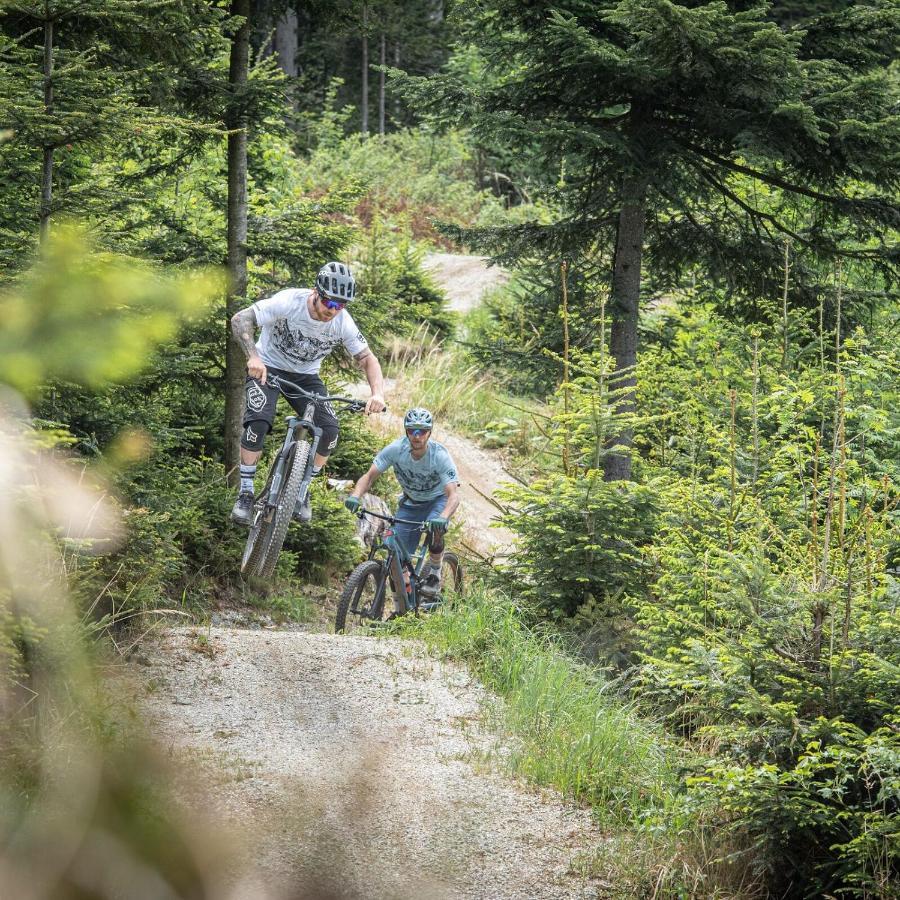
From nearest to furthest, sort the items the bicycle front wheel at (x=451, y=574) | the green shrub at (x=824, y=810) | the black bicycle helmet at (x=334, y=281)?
the green shrub at (x=824, y=810) → the black bicycle helmet at (x=334, y=281) → the bicycle front wheel at (x=451, y=574)

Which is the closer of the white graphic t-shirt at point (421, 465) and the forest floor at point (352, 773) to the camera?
the forest floor at point (352, 773)

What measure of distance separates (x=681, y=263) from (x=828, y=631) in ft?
24.6

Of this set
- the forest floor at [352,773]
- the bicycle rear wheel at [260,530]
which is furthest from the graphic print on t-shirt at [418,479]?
the forest floor at [352,773]

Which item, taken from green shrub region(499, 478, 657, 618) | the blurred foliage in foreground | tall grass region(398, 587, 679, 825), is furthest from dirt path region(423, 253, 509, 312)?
the blurred foliage in foreground

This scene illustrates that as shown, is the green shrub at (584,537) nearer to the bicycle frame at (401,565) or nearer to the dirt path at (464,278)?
the bicycle frame at (401,565)

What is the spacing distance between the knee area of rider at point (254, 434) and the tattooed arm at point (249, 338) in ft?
1.82

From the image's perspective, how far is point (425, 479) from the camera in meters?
9.20

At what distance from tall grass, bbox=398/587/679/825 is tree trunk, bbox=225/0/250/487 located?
9.80 feet

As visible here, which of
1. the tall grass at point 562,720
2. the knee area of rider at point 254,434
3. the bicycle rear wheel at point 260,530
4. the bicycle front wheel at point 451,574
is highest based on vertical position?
the knee area of rider at point 254,434

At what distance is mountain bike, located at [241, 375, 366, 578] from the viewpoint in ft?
28.9

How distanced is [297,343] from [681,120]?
463 centimetres

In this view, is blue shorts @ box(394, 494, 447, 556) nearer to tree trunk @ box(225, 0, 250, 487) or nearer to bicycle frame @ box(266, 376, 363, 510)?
bicycle frame @ box(266, 376, 363, 510)

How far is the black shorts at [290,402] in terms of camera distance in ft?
28.6

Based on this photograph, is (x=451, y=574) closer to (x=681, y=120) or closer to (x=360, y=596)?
(x=360, y=596)
